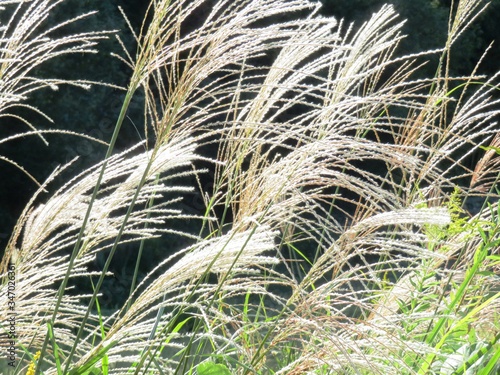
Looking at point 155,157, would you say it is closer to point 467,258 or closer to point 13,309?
point 13,309

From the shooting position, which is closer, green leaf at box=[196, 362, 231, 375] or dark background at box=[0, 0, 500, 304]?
green leaf at box=[196, 362, 231, 375]

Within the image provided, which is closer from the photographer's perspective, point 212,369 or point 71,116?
point 212,369

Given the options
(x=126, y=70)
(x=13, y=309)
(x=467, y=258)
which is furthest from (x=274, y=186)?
(x=126, y=70)

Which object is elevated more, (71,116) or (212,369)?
(212,369)

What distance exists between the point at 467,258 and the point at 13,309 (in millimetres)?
1350

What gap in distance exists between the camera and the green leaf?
1656 mm

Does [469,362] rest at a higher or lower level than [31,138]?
higher

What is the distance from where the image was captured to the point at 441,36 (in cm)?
1140

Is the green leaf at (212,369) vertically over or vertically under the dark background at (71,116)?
over

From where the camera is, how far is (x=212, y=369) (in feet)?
5.49

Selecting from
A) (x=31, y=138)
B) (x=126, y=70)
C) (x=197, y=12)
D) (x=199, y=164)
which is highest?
(x=197, y=12)

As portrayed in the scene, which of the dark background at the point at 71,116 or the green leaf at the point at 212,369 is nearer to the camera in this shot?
the green leaf at the point at 212,369

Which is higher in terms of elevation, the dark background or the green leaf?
the green leaf

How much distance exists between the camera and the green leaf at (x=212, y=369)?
1.66m
